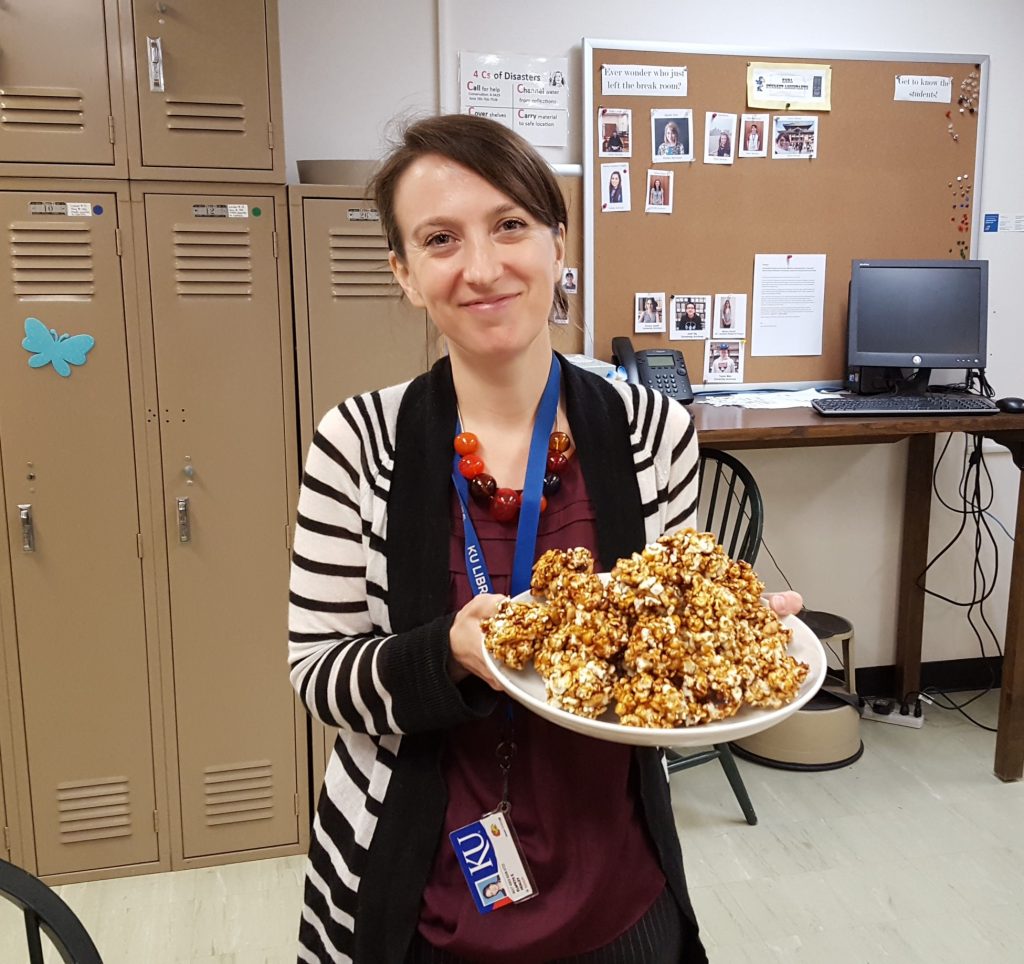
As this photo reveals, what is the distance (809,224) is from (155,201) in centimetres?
206

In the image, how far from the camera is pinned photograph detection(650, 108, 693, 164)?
9.53ft

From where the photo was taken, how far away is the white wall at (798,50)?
2750mm

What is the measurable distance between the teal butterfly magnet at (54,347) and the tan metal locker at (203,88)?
1.38 ft

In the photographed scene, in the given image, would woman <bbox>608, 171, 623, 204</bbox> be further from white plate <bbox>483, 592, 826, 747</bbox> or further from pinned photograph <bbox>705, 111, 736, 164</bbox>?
white plate <bbox>483, 592, 826, 747</bbox>

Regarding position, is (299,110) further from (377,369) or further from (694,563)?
(694,563)

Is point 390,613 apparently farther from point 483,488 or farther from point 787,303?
point 787,303

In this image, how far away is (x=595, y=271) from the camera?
2.95m

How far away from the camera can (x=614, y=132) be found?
2895 mm

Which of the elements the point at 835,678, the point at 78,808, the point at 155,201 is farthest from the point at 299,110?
the point at 835,678

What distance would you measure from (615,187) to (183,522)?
1.68 meters

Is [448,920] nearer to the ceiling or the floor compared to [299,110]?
nearer to the floor

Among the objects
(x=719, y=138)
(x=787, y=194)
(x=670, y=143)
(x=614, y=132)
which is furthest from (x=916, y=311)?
(x=614, y=132)

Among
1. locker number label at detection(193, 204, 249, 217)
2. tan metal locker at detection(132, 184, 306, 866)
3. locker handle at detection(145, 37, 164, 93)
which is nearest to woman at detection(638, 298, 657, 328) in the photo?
tan metal locker at detection(132, 184, 306, 866)

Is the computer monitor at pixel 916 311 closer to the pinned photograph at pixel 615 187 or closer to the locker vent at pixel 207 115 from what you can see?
the pinned photograph at pixel 615 187
